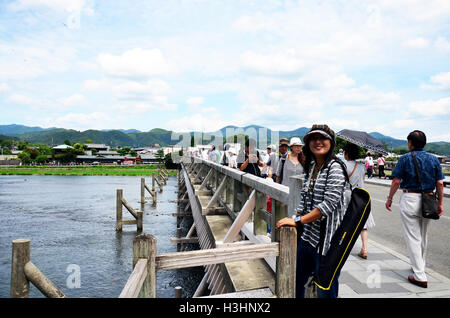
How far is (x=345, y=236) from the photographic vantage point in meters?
2.49

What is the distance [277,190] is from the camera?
3.59 metres

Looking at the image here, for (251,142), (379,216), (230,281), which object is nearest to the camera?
(230,281)

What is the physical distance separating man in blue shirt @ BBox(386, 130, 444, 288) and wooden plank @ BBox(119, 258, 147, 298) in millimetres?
3806

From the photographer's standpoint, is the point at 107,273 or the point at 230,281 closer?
the point at 230,281

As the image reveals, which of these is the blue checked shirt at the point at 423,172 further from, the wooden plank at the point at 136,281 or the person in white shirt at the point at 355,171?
the wooden plank at the point at 136,281

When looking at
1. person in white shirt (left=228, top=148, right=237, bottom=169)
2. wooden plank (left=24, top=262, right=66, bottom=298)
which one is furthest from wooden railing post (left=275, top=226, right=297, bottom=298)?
person in white shirt (left=228, top=148, right=237, bottom=169)

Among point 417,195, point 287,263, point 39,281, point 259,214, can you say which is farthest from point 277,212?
point 39,281

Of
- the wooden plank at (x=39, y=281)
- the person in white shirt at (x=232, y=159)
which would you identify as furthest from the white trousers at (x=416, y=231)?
the person in white shirt at (x=232, y=159)

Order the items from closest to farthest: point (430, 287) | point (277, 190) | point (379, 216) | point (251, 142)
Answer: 1. point (277, 190)
2. point (430, 287)
3. point (251, 142)
4. point (379, 216)

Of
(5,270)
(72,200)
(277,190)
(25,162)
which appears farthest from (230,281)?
(25,162)

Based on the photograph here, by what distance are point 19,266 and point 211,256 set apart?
3372 millimetres

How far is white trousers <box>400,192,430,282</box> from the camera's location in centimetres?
449
